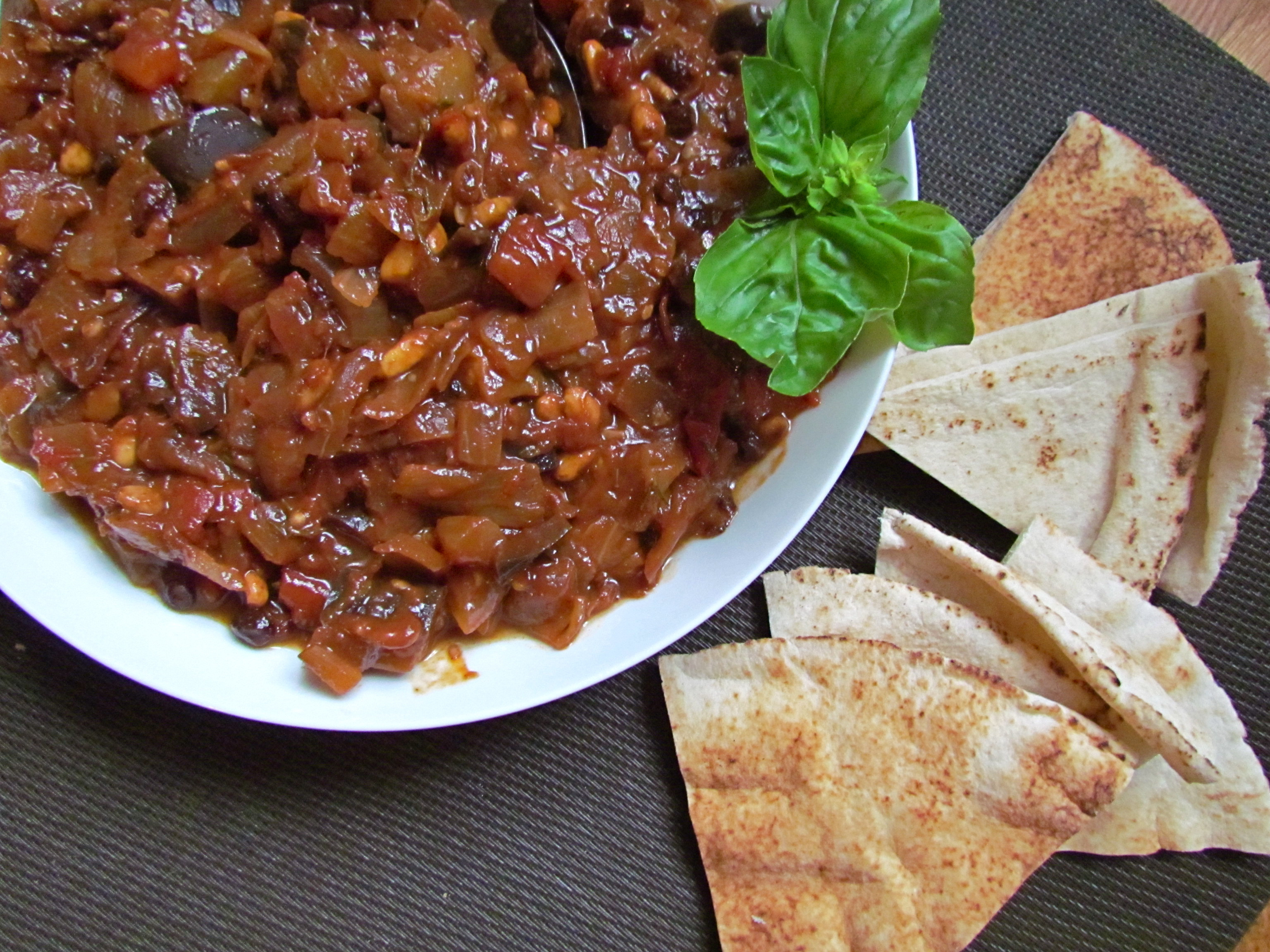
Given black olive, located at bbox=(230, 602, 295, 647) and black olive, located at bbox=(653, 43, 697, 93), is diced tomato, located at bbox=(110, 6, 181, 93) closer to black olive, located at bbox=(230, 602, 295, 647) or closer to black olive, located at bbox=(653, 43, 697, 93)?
black olive, located at bbox=(653, 43, 697, 93)

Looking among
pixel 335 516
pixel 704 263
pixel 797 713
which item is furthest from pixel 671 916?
pixel 704 263

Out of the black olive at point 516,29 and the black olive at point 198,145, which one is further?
the black olive at point 516,29

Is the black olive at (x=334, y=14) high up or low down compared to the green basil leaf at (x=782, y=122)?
down

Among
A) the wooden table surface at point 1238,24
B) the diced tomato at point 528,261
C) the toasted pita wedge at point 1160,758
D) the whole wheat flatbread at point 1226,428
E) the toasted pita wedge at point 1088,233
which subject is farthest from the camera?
the wooden table surface at point 1238,24

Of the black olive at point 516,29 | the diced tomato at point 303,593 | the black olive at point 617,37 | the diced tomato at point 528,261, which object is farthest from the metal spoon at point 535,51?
the diced tomato at point 303,593

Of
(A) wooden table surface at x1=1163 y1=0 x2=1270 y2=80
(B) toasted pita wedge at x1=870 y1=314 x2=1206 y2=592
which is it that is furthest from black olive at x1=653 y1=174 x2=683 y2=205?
(A) wooden table surface at x1=1163 y1=0 x2=1270 y2=80

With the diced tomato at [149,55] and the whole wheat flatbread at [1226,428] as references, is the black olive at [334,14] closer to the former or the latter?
the diced tomato at [149,55]
